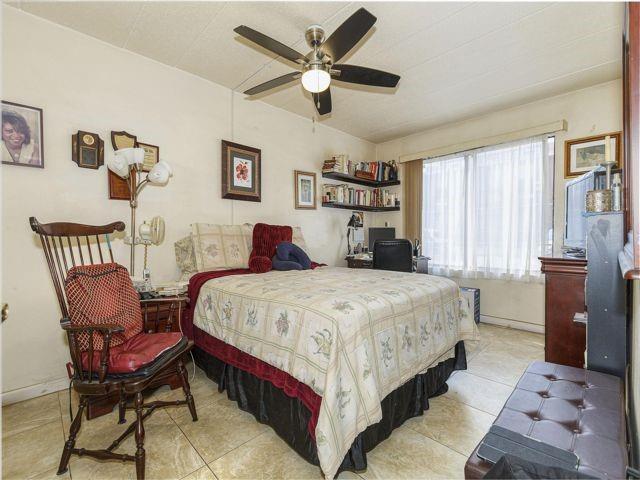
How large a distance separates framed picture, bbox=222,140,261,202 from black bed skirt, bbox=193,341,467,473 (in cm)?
169

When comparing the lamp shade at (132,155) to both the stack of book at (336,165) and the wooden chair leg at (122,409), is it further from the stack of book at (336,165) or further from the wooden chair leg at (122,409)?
the stack of book at (336,165)

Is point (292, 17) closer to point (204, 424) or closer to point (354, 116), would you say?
point (354, 116)

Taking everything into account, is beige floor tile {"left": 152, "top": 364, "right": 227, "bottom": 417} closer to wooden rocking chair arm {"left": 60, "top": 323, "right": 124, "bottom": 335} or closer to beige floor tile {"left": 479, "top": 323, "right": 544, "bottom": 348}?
wooden rocking chair arm {"left": 60, "top": 323, "right": 124, "bottom": 335}

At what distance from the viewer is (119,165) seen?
220 cm

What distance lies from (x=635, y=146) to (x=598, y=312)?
898mm

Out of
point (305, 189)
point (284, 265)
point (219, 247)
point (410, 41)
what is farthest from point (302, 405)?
point (305, 189)

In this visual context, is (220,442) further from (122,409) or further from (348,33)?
(348,33)

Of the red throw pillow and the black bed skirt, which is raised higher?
the red throw pillow

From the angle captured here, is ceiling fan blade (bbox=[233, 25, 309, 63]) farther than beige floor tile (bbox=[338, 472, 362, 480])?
Yes

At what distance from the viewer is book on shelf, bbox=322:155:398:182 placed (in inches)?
161

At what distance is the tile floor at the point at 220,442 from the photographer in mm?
1425

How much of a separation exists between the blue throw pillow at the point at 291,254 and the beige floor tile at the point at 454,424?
5.04ft

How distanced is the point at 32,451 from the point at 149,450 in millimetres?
615

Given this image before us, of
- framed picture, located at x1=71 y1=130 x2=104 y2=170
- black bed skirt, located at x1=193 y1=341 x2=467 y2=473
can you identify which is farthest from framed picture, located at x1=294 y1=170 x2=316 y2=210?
black bed skirt, located at x1=193 y1=341 x2=467 y2=473
